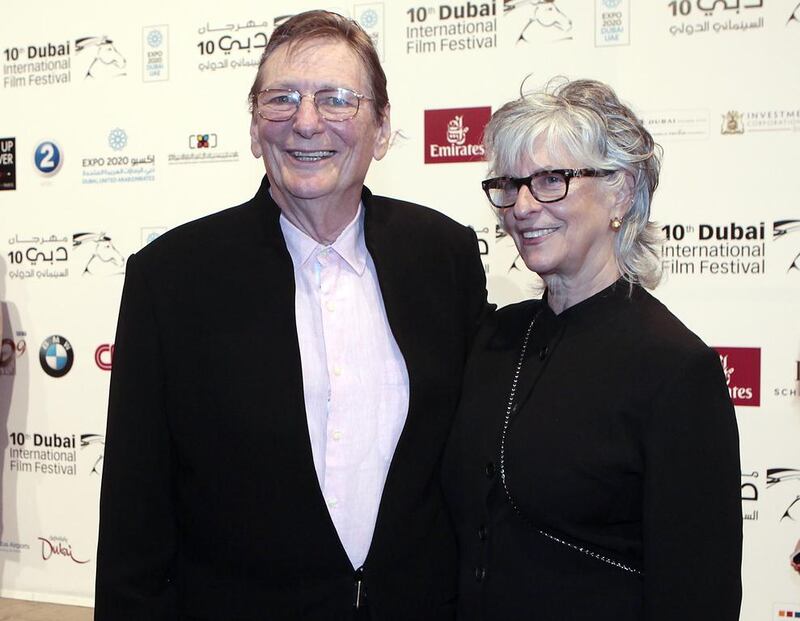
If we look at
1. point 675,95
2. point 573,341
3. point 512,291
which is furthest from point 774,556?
point 573,341

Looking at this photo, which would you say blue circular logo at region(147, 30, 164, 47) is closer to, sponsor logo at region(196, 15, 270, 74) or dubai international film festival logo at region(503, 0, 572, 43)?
sponsor logo at region(196, 15, 270, 74)

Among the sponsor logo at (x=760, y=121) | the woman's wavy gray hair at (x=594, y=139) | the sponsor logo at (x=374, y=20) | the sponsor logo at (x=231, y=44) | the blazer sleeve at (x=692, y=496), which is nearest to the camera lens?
the blazer sleeve at (x=692, y=496)

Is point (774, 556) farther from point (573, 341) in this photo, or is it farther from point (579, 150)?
point (579, 150)

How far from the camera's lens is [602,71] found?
131 inches

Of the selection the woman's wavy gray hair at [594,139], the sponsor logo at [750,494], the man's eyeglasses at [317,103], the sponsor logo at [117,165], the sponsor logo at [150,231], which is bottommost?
the sponsor logo at [750,494]

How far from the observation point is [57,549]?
4.09m

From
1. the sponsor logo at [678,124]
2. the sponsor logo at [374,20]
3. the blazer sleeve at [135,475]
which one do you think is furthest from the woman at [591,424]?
the sponsor logo at [374,20]

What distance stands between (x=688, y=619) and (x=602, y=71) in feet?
7.90

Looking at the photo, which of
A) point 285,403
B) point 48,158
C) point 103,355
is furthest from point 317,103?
point 48,158

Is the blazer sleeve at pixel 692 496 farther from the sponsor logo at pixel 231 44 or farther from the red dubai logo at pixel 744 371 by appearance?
the sponsor logo at pixel 231 44

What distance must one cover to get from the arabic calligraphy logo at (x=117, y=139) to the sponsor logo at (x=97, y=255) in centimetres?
43

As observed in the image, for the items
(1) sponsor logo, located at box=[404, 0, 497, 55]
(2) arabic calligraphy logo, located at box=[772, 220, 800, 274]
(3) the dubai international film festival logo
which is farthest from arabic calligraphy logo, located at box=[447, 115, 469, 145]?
(2) arabic calligraphy logo, located at box=[772, 220, 800, 274]

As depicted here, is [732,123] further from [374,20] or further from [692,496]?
[692,496]

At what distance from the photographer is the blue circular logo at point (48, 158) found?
4.04 metres
